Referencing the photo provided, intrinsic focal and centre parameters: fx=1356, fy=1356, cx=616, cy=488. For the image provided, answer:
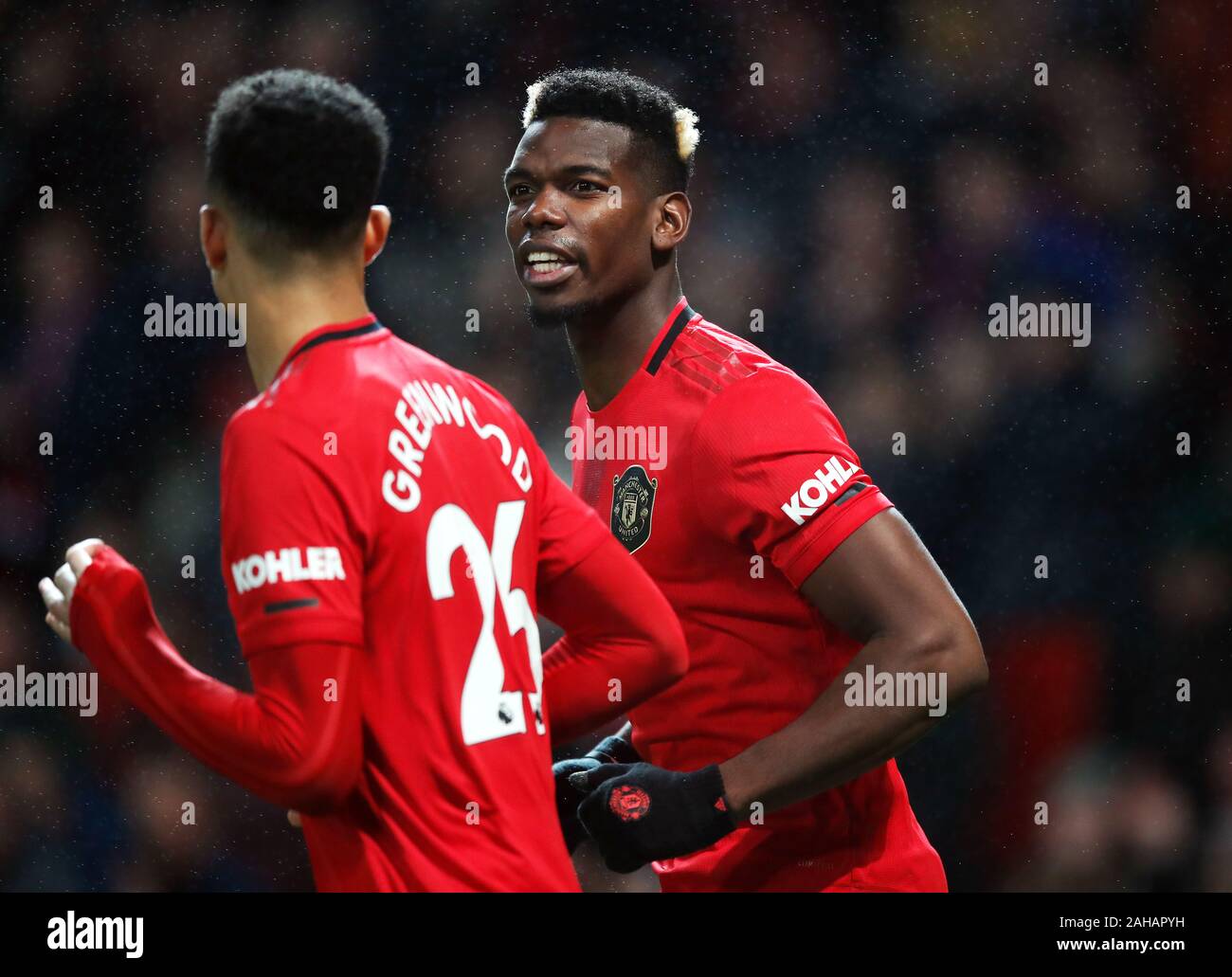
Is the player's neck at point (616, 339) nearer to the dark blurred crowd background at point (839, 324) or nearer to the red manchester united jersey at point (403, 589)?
the red manchester united jersey at point (403, 589)

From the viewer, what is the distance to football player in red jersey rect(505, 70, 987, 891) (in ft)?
5.98

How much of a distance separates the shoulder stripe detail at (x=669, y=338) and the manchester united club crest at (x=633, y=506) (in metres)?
0.18

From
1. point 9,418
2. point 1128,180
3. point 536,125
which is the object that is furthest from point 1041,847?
point 9,418

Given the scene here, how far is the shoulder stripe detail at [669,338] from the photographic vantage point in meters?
2.14

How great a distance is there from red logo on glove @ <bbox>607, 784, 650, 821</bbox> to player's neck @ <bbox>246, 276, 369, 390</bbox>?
2.44 feet

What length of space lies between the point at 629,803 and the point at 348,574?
0.68m

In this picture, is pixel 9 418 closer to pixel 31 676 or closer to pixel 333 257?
pixel 31 676

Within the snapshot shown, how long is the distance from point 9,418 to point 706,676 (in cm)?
245

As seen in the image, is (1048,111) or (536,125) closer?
(536,125)

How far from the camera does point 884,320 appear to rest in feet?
12.6
